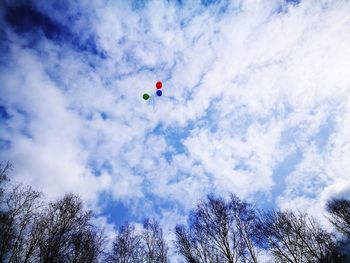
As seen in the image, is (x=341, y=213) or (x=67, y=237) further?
(x=341, y=213)

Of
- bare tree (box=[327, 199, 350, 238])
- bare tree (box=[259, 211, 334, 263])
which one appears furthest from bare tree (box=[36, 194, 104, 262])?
bare tree (box=[327, 199, 350, 238])

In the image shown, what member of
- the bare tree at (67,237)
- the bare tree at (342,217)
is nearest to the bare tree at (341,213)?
the bare tree at (342,217)

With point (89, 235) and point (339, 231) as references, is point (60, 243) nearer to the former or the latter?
point (89, 235)

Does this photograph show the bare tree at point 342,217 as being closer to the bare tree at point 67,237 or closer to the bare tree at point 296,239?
the bare tree at point 296,239

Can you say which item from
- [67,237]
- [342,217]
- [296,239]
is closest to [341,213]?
[342,217]

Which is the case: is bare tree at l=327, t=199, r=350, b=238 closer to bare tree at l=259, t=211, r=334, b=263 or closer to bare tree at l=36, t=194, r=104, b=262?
bare tree at l=259, t=211, r=334, b=263

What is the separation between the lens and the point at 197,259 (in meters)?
18.9

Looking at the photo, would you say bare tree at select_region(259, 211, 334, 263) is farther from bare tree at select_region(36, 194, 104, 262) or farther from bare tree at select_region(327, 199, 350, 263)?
bare tree at select_region(36, 194, 104, 262)

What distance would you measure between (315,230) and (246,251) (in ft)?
20.5

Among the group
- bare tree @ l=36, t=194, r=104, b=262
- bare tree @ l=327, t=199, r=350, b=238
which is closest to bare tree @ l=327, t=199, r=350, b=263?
bare tree @ l=327, t=199, r=350, b=238

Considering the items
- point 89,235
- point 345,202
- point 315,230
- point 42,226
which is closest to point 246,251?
point 315,230

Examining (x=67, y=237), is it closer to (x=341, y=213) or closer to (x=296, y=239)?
(x=296, y=239)

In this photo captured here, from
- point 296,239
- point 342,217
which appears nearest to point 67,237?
point 296,239

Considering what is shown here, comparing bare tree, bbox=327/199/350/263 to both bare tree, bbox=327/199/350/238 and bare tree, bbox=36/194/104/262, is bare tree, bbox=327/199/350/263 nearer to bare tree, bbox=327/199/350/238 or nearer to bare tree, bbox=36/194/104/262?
bare tree, bbox=327/199/350/238
